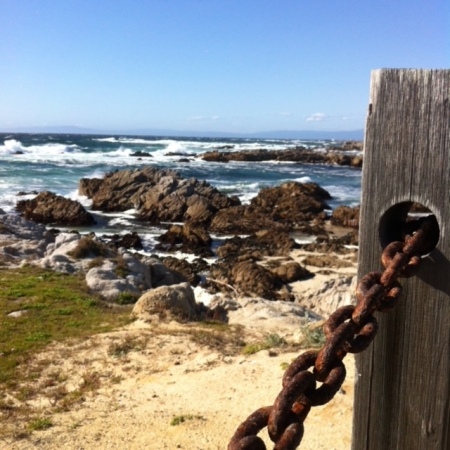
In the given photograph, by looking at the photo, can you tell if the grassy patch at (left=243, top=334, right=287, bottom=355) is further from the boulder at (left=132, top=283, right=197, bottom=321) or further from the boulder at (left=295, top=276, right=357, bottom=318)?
the boulder at (left=295, top=276, right=357, bottom=318)

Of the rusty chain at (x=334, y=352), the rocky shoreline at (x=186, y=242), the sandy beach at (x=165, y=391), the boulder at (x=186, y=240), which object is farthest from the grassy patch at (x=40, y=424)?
the boulder at (x=186, y=240)

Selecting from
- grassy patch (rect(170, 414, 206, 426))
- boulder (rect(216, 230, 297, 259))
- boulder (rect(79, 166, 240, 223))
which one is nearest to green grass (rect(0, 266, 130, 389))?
grassy patch (rect(170, 414, 206, 426))

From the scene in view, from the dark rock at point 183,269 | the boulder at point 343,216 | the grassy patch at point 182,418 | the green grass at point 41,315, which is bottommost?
the dark rock at point 183,269

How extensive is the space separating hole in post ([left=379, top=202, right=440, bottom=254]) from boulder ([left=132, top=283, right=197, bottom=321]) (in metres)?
7.09

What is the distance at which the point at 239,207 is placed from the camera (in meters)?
24.4

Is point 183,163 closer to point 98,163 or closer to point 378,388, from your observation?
point 98,163

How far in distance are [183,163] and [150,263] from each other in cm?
3551

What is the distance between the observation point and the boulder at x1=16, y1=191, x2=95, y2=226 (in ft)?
73.6

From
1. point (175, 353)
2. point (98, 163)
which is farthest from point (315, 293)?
point (98, 163)

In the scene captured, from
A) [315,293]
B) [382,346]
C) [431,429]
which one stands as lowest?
[315,293]

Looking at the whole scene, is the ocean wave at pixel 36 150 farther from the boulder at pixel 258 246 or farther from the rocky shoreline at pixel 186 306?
the boulder at pixel 258 246

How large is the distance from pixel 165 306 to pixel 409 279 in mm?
7373

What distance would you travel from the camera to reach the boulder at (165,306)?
8.14m

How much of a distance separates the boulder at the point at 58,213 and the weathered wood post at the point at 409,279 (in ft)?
72.9
